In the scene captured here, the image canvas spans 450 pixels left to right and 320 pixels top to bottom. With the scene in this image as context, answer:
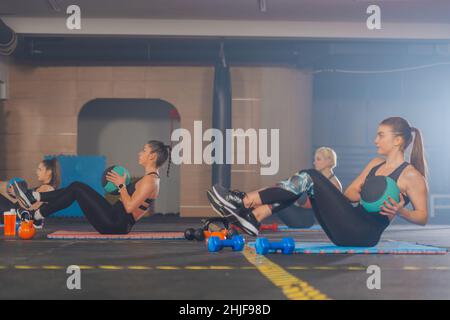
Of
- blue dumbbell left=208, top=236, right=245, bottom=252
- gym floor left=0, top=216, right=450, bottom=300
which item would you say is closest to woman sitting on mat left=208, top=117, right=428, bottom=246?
gym floor left=0, top=216, right=450, bottom=300

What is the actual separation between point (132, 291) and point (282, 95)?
997cm

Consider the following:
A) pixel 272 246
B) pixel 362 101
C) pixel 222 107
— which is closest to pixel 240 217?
pixel 272 246

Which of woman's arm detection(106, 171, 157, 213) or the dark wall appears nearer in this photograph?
woman's arm detection(106, 171, 157, 213)

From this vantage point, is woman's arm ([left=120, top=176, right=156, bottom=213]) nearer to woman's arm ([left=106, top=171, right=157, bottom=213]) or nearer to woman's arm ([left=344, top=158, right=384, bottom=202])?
woman's arm ([left=106, top=171, right=157, bottom=213])

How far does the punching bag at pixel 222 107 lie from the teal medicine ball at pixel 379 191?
22.0 ft

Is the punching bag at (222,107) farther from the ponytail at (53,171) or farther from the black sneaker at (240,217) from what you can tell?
the black sneaker at (240,217)

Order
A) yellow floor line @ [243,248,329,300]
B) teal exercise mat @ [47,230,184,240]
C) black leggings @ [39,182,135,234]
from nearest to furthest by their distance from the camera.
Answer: yellow floor line @ [243,248,329,300] → black leggings @ [39,182,135,234] → teal exercise mat @ [47,230,184,240]

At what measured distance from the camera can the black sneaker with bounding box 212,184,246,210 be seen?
543cm

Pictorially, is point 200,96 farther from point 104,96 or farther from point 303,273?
point 303,273

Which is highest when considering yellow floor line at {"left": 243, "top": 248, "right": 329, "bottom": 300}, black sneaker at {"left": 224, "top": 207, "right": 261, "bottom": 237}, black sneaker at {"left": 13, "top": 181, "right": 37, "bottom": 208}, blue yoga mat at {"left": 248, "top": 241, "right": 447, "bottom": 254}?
black sneaker at {"left": 13, "top": 181, "right": 37, "bottom": 208}

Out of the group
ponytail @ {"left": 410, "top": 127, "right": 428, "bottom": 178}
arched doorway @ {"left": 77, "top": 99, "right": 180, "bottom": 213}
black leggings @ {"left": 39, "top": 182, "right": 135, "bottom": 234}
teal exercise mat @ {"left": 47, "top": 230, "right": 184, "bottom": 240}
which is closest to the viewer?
ponytail @ {"left": 410, "top": 127, "right": 428, "bottom": 178}

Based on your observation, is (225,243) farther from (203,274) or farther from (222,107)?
(222,107)

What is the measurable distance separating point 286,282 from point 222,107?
8415 mm

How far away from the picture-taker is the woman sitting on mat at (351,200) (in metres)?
5.39
